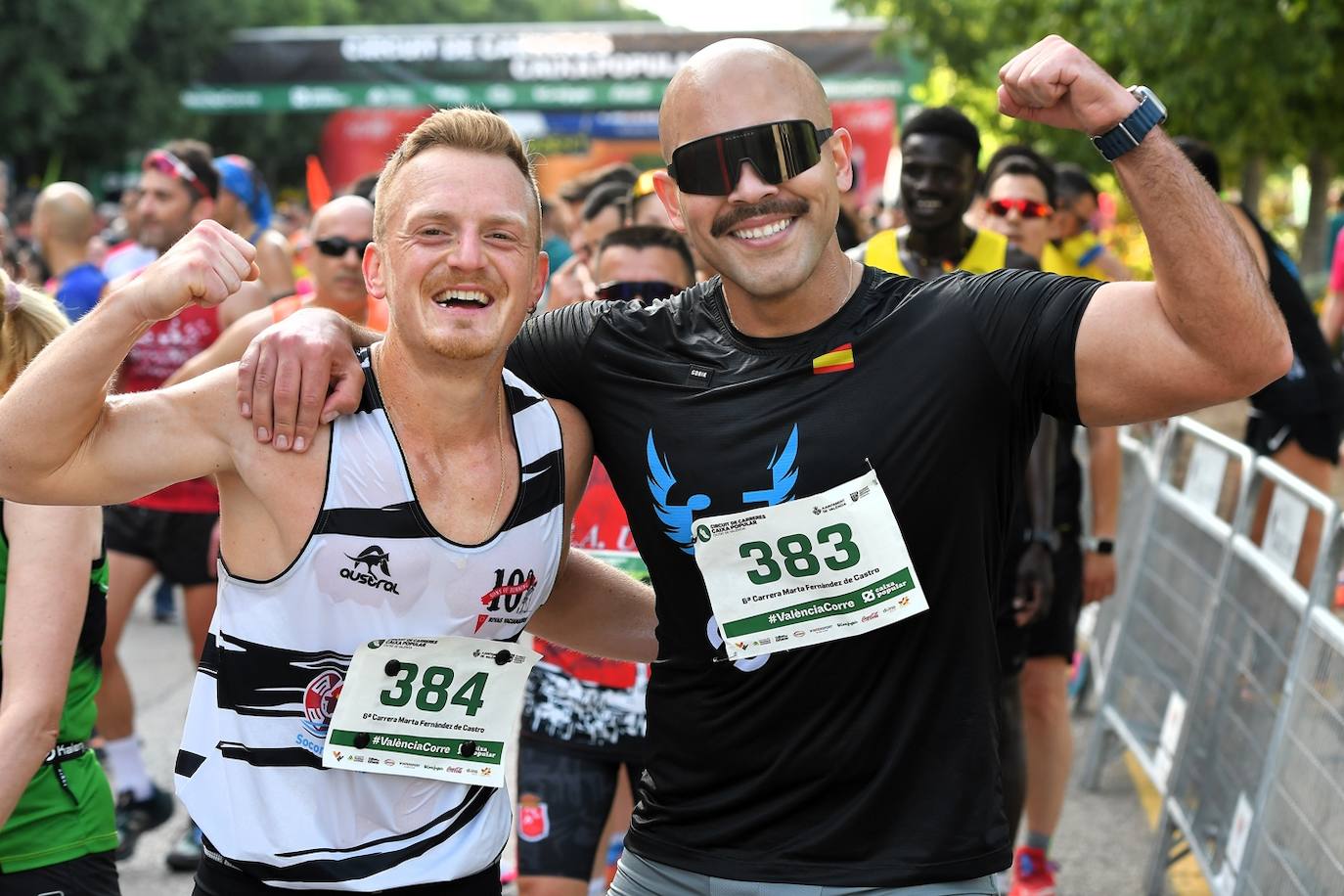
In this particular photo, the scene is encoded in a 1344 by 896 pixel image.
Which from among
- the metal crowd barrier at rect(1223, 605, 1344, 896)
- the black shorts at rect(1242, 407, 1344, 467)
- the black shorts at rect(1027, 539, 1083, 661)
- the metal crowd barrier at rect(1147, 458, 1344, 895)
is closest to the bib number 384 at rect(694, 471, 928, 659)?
the metal crowd barrier at rect(1223, 605, 1344, 896)

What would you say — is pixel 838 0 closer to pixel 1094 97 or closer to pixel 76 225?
pixel 76 225

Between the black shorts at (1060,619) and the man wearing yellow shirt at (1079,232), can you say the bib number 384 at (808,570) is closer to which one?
the black shorts at (1060,619)

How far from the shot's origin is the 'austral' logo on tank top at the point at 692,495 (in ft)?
9.00

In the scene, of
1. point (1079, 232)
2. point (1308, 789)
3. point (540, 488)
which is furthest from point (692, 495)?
point (1079, 232)

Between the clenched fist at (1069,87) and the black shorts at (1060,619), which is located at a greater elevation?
the clenched fist at (1069,87)

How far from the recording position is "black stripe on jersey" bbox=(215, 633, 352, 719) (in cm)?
270

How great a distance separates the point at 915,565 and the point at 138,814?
4.27 meters

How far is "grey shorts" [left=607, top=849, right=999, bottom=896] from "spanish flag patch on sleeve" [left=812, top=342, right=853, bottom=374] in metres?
0.86

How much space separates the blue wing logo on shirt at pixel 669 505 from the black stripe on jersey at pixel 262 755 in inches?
29.1

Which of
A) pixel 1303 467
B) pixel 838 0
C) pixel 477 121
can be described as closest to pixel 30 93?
pixel 838 0

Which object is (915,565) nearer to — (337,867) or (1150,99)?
(1150,99)

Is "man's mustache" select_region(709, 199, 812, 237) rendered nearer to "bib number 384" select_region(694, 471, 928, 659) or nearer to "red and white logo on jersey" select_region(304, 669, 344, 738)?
"bib number 384" select_region(694, 471, 928, 659)

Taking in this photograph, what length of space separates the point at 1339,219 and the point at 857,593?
483 inches

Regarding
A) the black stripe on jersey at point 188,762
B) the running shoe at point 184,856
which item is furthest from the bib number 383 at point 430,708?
the running shoe at point 184,856
